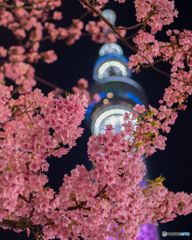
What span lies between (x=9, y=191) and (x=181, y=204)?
7.12 meters

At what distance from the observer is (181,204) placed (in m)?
8.46

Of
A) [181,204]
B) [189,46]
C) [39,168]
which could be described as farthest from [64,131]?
[181,204]

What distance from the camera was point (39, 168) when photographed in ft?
13.9

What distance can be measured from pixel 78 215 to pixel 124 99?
30.3 metres

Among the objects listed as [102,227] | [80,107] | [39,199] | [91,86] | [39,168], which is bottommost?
[102,227]

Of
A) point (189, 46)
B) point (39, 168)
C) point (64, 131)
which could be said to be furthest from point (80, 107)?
point (189, 46)

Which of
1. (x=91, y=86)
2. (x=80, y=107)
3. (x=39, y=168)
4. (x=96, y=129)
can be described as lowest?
(x=39, y=168)

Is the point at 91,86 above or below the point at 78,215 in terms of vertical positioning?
above

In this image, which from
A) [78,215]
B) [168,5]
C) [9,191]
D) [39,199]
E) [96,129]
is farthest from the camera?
[96,129]

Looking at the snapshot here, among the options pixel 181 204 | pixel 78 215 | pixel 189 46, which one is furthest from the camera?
pixel 181 204

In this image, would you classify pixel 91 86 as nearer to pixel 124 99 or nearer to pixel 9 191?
pixel 124 99

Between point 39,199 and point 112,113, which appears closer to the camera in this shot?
point 39,199

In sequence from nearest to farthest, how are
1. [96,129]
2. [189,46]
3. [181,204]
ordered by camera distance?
[189,46], [181,204], [96,129]

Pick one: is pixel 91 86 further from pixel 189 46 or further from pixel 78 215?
pixel 78 215
